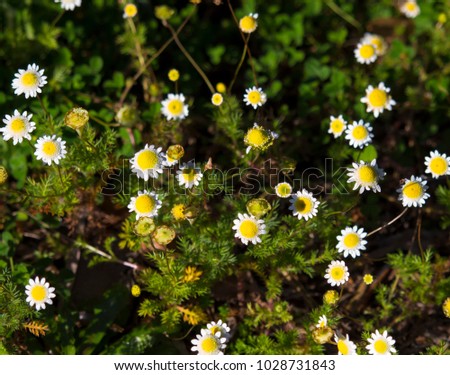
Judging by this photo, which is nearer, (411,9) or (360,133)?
(360,133)

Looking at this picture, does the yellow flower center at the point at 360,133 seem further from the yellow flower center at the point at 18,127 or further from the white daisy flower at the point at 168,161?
the yellow flower center at the point at 18,127

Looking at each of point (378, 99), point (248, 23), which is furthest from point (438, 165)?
point (248, 23)

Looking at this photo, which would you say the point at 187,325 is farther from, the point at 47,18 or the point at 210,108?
the point at 47,18

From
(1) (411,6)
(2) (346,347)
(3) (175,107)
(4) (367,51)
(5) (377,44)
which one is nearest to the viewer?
(2) (346,347)

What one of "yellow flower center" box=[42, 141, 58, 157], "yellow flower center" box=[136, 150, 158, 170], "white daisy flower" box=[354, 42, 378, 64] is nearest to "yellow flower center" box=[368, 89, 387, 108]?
"white daisy flower" box=[354, 42, 378, 64]

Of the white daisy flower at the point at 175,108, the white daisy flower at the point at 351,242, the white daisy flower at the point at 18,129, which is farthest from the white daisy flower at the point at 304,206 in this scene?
the white daisy flower at the point at 18,129

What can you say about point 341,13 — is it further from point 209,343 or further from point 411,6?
point 209,343
